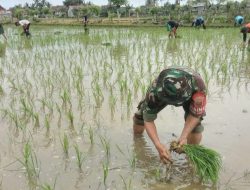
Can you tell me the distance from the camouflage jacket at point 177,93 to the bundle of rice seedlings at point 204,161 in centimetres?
22

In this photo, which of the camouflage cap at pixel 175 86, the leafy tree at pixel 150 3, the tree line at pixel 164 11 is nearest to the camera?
the camouflage cap at pixel 175 86

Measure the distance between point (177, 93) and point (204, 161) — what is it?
46cm

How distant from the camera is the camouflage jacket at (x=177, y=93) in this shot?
6.70 ft

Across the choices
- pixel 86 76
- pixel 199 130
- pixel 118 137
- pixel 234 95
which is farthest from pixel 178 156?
pixel 86 76

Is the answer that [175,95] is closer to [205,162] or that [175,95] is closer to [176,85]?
[176,85]

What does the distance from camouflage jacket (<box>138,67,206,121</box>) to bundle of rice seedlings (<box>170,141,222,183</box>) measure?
220 millimetres

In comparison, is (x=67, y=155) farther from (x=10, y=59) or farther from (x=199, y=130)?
(x=10, y=59)

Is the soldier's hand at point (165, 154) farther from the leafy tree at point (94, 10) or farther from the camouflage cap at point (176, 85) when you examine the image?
the leafy tree at point (94, 10)

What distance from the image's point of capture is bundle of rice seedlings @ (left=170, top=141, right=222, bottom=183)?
2.14 m

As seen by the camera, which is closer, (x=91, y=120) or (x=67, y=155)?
(x=67, y=155)

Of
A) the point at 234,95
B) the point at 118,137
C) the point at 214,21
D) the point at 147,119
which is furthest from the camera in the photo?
the point at 214,21

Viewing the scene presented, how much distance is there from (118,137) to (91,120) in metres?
0.53

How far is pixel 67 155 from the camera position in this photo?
274cm

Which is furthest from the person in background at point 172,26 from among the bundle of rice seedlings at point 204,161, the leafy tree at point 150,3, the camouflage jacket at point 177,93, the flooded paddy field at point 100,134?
the leafy tree at point 150,3
